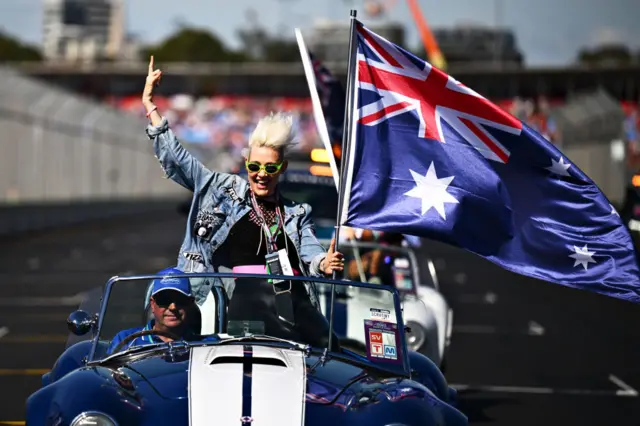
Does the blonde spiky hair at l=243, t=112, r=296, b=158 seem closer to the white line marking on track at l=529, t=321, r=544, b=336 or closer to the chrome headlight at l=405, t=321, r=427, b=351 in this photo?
the chrome headlight at l=405, t=321, r=427, b=351

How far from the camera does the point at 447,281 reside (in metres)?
25.3

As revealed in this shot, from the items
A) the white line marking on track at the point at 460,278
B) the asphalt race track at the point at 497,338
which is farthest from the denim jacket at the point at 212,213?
the white line marking on track at the point at 460,278

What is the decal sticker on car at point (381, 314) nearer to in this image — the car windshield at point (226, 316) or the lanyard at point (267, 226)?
the car windshield at point (226, 316)

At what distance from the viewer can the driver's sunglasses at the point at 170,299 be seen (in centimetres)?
670

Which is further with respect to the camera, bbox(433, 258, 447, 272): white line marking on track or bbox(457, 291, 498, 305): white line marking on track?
bbox(433, 258, 447, 272): white line marking on track

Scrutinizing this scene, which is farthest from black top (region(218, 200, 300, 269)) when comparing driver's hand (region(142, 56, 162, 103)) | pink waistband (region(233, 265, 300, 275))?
driver's hand (region(142, 56, 162, 103))

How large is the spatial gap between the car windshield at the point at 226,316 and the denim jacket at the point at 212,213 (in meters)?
0.57

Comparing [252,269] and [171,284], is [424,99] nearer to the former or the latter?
[252,269]

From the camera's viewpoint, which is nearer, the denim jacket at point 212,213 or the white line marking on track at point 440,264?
the denim jacket at point 212,213

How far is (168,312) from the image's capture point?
6707mm

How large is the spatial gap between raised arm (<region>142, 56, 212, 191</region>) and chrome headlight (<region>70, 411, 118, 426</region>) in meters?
2.20

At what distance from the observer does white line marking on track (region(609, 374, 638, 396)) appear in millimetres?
12227

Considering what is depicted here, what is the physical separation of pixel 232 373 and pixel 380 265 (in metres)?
5.74

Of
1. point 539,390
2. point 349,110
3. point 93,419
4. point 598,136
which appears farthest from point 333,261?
point 598,136
